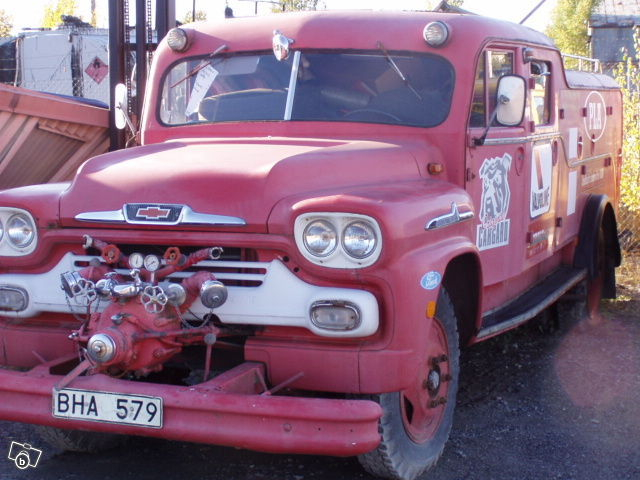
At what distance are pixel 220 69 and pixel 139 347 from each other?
2.15 m

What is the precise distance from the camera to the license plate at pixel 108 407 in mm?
3500

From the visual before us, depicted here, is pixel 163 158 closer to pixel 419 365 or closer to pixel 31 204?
pixel 31 204

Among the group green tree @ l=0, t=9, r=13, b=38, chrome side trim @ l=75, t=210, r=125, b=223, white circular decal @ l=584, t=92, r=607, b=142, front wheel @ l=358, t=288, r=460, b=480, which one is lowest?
front wheel @ l=358, t=288, r=460, b=480

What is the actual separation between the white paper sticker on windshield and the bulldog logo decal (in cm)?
160

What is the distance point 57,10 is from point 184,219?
28.7m

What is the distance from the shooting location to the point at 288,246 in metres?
3.66

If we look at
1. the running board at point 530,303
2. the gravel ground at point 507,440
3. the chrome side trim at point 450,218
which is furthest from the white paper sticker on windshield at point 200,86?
the running board at point 530,303

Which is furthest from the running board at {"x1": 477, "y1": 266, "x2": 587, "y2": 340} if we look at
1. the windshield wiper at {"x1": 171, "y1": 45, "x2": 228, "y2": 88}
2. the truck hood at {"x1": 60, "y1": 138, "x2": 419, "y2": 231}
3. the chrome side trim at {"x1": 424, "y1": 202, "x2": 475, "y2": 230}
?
the windshield wiper at {"x1": 171, "y1": 45, "x2": 228, "y2": 88}

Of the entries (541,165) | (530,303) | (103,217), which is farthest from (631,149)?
(103,217)

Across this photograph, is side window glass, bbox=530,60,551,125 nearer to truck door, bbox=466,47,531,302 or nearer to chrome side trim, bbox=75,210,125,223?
truck door, bbox=466,47,531,302

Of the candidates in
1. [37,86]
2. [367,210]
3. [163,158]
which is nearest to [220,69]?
[163,158]

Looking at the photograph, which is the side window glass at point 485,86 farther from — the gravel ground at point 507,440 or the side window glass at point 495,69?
the gravel ground at point 507,440

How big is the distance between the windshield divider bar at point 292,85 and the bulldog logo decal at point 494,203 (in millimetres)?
1042

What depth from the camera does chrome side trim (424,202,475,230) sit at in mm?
3928
